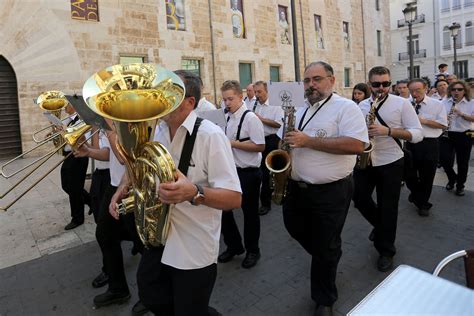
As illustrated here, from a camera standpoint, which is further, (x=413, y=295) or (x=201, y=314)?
(x=201, y=314)

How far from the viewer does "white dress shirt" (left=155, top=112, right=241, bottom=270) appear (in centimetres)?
193

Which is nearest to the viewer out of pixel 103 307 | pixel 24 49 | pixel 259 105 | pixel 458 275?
pixel 103 307

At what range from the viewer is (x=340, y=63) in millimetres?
23438

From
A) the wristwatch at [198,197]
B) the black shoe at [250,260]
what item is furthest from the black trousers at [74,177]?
the wristwatch at [198,197]

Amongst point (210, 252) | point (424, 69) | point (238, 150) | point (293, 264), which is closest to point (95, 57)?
point (238, 150)

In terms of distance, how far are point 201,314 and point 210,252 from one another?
0.36m

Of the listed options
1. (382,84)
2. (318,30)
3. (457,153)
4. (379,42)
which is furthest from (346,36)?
(382,84)

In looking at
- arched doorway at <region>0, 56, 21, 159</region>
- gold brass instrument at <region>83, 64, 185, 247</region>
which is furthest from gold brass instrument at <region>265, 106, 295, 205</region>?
arched doorway at <region>0, 56, 21, 159</region>

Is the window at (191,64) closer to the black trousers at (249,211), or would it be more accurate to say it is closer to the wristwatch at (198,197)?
the black trousers at (249,211)

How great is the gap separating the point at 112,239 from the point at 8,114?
10643 mm

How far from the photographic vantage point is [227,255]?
12.9ft

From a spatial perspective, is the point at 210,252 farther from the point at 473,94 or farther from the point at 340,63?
the point at 340,63

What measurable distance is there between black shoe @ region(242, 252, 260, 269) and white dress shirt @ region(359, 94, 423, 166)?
1.62m

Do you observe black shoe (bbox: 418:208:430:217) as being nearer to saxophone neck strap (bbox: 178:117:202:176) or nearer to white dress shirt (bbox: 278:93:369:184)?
white dress shirt (bbox: 278:93:369:184)
